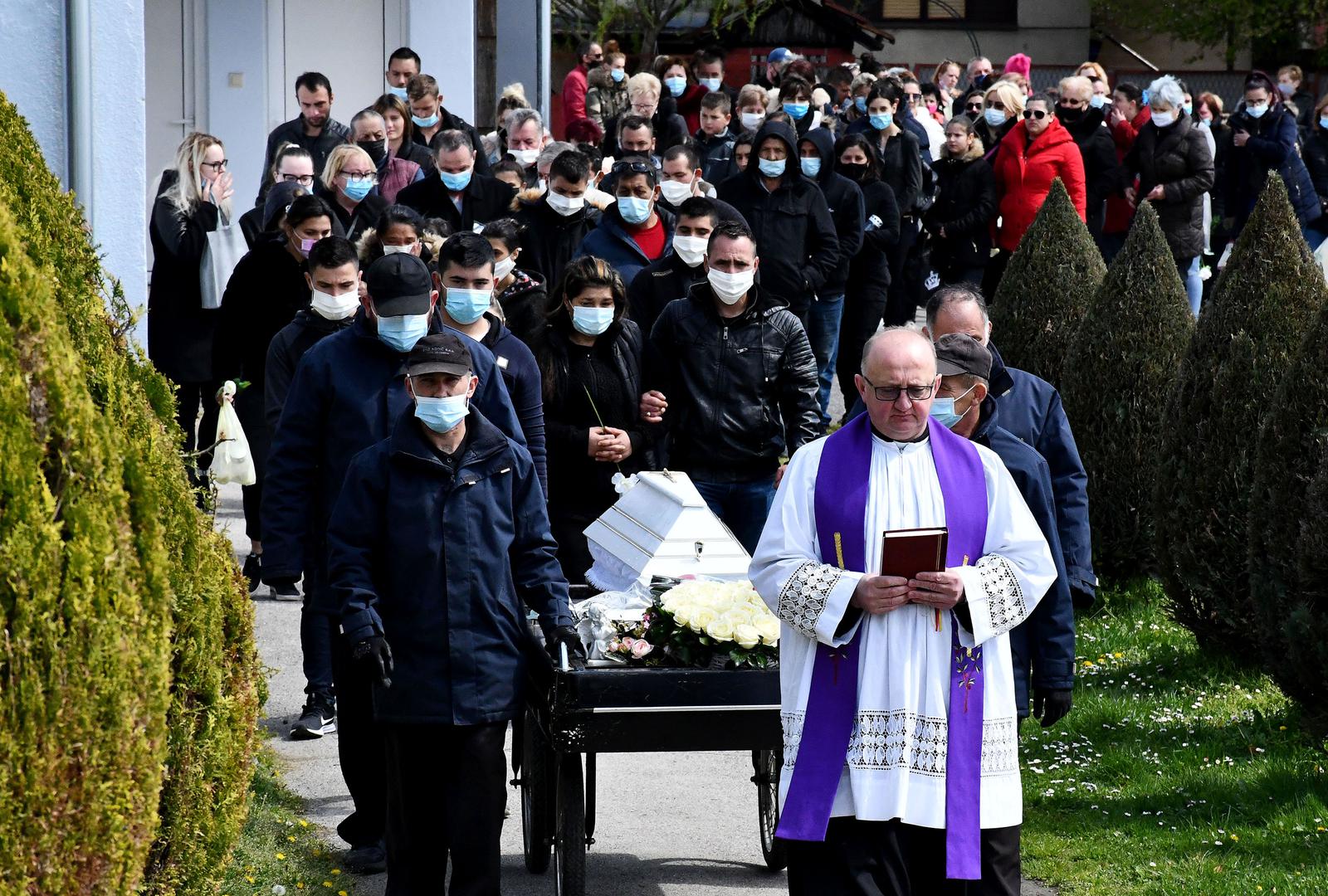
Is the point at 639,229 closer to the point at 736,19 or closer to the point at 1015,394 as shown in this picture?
the point at 1015,394

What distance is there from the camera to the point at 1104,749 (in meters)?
7.61

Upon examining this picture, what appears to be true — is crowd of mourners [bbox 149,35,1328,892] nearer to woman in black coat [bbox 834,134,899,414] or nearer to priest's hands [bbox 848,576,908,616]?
woman in black coat [bbox 834,134,899,414]

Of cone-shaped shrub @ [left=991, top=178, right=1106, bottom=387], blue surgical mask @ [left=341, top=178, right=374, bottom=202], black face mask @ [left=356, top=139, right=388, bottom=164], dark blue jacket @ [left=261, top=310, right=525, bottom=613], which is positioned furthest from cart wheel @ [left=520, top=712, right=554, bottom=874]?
black face mask @ [left=356, top=139, right=388, bottom=164]

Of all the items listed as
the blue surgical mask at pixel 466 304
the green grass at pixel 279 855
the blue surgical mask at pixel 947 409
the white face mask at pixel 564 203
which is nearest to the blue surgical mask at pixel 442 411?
the blue surgical mask at pixel 947 409

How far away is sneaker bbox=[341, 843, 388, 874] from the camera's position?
20.8ft

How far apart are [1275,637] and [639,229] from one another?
14.7 feet

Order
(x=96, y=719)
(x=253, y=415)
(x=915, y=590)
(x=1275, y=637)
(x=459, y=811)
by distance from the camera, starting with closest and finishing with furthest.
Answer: (x=96, y=719) → (x=915, y=590) → (x=459, y=811) → (x=1275, y=637) → (x=253, y=415)

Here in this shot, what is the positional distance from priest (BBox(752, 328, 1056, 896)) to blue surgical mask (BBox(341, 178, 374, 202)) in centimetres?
627

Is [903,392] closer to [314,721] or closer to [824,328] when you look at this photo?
[314,721]

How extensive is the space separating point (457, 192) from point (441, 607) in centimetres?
631

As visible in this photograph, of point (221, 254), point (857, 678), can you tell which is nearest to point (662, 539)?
point (857, 678)

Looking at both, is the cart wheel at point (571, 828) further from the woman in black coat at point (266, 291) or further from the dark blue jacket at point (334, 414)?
the woman in black coat at point (266, 291)

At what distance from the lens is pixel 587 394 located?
26.0ft

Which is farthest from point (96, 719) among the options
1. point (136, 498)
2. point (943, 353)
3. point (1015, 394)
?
point (1015, 394)
